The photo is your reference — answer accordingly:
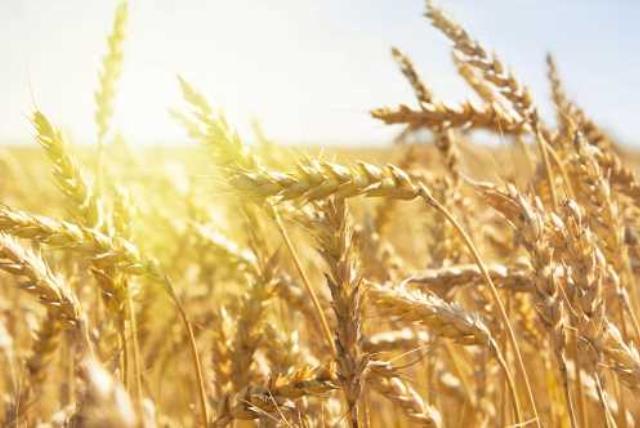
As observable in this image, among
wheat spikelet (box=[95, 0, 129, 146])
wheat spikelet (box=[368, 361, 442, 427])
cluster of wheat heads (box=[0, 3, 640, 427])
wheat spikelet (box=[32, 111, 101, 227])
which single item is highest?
wheat spikelet (box=[95, 0, 129, 146])

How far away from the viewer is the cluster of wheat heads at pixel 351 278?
123cm

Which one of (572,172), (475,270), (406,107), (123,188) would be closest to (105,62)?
(123,188)

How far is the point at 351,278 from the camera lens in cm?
118

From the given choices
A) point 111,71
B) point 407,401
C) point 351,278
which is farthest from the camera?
point 111,71

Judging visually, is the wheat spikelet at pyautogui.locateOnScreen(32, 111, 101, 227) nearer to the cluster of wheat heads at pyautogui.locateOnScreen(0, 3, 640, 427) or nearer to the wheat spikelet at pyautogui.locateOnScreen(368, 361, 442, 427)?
the cluster of wheat heads at pyautogui.locateOnScreen(0, 3, 640, 427)

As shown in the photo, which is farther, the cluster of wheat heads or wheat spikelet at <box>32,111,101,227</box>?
wheat spikelet at <box>32,111,101,227</box>

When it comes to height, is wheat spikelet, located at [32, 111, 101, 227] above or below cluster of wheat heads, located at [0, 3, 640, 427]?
above

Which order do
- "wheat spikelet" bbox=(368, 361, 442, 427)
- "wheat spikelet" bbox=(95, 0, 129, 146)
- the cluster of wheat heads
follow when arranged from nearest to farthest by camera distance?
1. the cluster of wheat heads
2. "wheat spikelet" bbox=(368, 361, 442, 427)
3. "wheat spikelet" bbox=(95, 0, 129, 146)

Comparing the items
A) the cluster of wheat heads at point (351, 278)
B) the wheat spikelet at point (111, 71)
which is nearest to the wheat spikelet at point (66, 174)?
the cluster of wheat heads at point (351, 278)

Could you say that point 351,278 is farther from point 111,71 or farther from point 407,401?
point 111,71

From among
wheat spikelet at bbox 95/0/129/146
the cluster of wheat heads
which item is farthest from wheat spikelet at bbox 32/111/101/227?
wheat spikelet at bbox 95/0/129/146

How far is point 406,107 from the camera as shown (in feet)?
6.17

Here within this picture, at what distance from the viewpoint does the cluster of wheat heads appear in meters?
1.23

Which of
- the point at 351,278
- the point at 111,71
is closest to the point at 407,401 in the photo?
the point at 351,278
